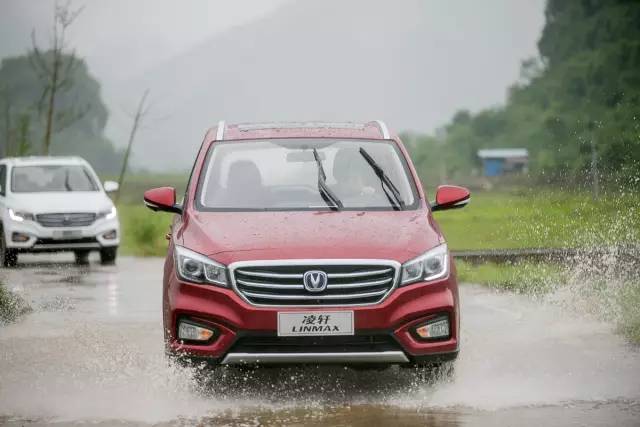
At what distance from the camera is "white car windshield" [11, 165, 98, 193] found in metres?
23.0

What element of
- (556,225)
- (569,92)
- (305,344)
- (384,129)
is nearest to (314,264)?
(305,344)

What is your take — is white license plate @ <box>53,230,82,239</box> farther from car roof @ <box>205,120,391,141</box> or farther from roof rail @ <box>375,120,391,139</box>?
roof rail @ <box>375,120,391,139</box>

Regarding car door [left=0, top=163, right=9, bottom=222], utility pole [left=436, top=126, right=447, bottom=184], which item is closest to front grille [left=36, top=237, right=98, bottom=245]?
car door [left=0, top=163, right=9, bottom=222]

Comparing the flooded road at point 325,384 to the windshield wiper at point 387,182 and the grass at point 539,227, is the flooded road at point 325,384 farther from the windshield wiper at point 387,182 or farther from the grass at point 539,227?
the grass at point 539,227

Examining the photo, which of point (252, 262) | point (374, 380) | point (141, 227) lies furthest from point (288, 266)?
point (141, 227)

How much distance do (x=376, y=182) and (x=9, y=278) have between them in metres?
11.1

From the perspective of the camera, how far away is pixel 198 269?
8.30m

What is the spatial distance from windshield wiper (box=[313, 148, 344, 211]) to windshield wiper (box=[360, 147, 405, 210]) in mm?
339

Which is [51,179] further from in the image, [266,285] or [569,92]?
[569,92]

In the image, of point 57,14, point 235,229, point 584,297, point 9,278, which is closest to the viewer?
point 235,229

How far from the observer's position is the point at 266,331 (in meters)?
8.05

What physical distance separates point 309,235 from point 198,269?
0.73 meters

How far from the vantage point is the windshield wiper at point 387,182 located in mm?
9312

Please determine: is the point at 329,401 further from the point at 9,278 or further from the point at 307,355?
the point at 9,278
